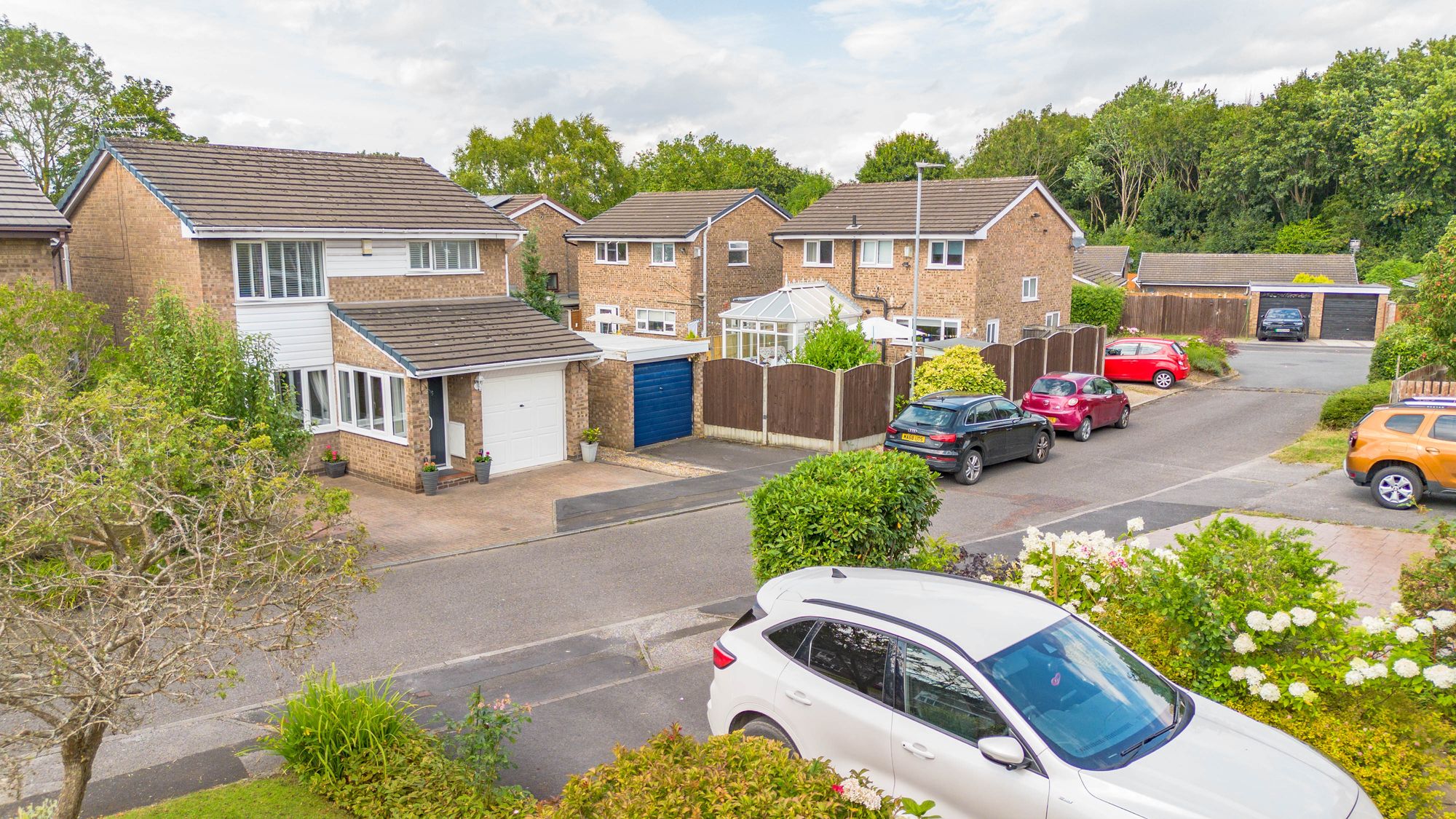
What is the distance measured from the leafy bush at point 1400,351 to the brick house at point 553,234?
28538mm

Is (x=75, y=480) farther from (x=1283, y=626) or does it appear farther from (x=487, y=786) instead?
(x=1283, y=626)

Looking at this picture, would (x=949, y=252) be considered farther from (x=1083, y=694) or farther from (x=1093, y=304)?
(x=1083, y=694)

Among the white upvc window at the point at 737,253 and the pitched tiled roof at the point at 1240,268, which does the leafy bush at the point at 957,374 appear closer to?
the white upvc window at the point at 737,253

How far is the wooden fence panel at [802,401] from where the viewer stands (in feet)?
71.6

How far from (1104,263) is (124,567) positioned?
6025cm

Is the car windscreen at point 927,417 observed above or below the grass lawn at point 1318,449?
above

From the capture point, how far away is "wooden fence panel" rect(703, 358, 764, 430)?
75.5ft

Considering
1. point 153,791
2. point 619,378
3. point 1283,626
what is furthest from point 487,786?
point 619,378

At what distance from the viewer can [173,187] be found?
62.5 ft

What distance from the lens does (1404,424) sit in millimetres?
16078

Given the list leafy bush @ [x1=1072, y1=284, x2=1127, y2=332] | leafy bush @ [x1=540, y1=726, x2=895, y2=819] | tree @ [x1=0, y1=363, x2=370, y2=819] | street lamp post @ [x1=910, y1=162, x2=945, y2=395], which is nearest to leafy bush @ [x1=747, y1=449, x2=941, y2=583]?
tree @ [x1=0, y1=363, x2=370, y2=819]

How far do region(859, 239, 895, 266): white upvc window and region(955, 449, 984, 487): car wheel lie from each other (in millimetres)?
13005

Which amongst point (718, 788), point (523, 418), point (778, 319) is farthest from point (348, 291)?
point (718, 788)

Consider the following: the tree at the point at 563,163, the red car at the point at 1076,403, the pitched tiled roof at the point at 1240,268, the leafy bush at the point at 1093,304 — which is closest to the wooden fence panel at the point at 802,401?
the red car at the point at 1076,403
